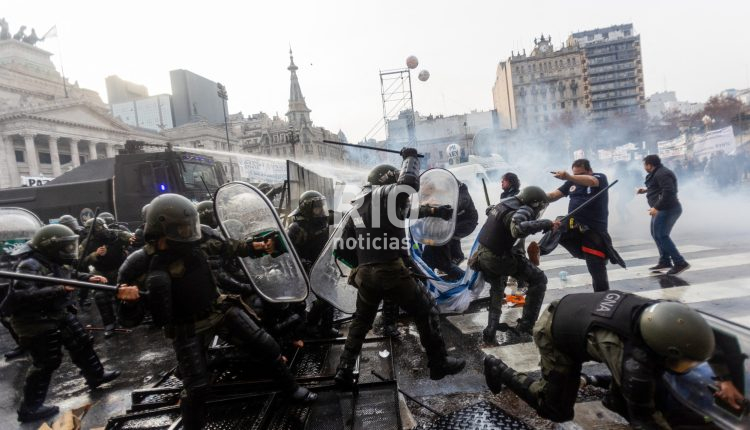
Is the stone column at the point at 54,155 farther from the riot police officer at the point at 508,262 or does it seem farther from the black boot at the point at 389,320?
the riot police officer at the point at 508,262

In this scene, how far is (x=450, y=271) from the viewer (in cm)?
670

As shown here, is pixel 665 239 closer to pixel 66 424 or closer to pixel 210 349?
pixel 210 349

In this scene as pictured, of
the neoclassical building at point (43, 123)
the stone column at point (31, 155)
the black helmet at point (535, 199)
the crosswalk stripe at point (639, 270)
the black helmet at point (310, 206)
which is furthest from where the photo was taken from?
the stone column at point (31, 155)

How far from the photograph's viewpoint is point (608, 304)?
215 centimetres

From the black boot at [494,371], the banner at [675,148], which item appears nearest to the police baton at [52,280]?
the black boot at [494,371]

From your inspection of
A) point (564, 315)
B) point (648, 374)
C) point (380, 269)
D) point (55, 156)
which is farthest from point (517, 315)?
point (55, 156)

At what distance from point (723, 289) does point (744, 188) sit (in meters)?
15.7

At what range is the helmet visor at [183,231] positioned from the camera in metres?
2.87

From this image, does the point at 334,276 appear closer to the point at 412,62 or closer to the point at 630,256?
the point at 630,256

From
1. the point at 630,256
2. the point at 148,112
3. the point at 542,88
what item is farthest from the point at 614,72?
the point at 148,112

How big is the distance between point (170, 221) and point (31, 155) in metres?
60.8

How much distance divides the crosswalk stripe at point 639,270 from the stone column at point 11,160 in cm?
6021

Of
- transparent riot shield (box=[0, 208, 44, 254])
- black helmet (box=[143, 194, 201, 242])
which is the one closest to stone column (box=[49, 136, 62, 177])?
transparent riot shield (box=[0, 208, 44, 254])

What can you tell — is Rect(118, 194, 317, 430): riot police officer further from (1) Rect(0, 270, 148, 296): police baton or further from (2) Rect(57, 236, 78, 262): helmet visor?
(2) Rect(57, 236, 78, 262): helmet visor
